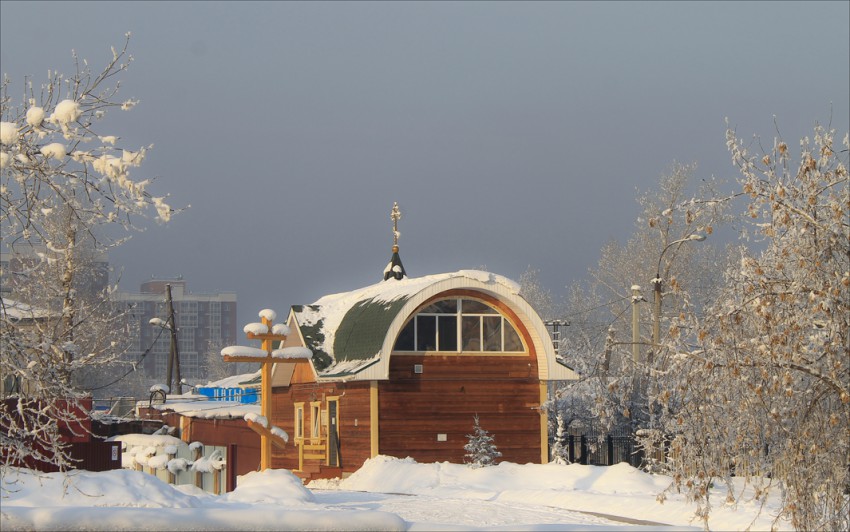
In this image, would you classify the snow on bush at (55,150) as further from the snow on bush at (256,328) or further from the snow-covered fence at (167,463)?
the snow-covered fence at (167,463)

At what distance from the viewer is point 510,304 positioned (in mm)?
28656

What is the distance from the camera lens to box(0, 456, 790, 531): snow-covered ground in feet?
25.3

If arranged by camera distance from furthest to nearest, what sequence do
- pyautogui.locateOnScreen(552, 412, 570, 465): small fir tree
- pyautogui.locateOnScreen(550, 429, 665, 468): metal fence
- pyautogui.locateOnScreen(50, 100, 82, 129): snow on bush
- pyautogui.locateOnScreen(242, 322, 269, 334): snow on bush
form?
pyautogui.locateOnScreen(550, 429, 665, 468): metal fence < pyautogui.locateOnScreen(552, 412, 570, 465): small fir tree < pyautogui.locateOnScreen(242, 322, 269, 334): snow on bush < pyautogui.locateOnScreen(50, 100, 82, 129): snow on bush

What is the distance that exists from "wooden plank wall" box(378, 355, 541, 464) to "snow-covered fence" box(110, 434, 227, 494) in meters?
4.33

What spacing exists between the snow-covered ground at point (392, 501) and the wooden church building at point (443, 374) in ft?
3.53

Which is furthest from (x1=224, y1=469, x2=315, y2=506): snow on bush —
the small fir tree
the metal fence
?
the metal fence

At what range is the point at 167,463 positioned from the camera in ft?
93.1

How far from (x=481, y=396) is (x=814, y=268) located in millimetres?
18494

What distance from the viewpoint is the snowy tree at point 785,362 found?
10.1 meters

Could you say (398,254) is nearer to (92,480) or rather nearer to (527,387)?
(527,387)

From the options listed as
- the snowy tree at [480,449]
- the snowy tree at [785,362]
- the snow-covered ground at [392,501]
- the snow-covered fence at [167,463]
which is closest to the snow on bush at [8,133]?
the snow-covered ground at [392,501]

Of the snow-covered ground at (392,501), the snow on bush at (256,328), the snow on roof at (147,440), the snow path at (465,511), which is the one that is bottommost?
the snow path at (465,511)

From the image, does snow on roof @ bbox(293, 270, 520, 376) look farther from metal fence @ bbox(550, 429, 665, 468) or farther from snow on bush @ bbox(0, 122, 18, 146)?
snow on bush @ bbox(0, 122, 18, 146)

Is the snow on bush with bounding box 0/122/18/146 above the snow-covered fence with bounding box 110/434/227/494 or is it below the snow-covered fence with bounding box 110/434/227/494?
above
